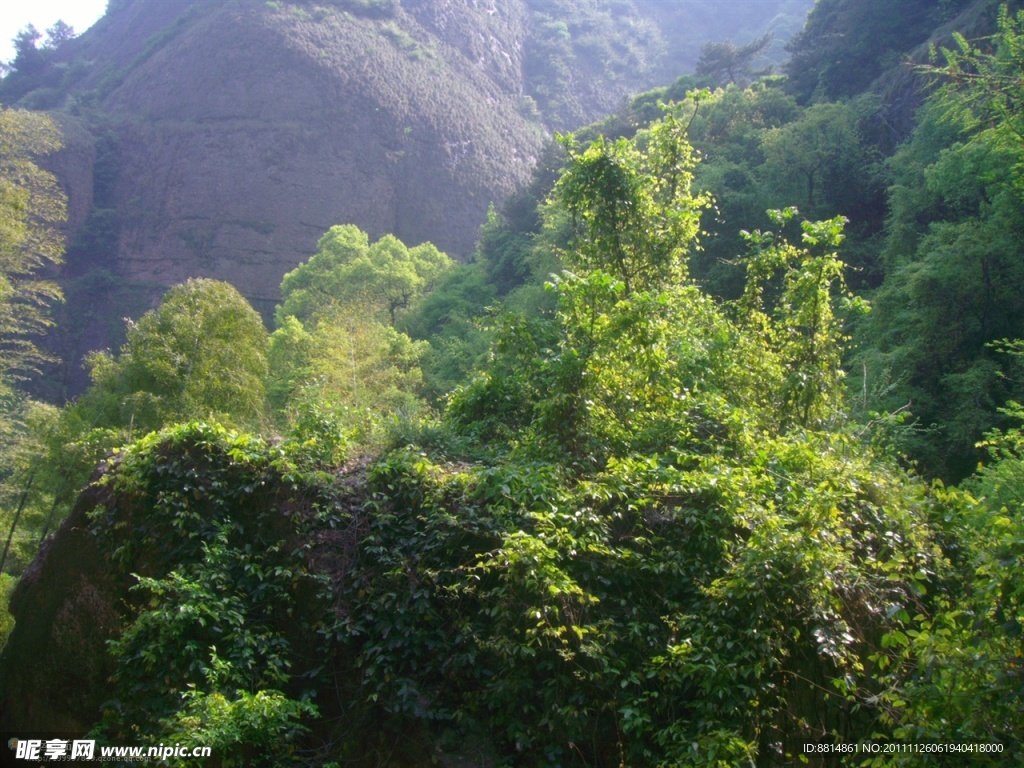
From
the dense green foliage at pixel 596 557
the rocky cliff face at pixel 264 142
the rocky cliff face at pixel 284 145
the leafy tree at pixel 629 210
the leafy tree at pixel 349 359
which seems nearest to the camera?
the dense green foliage at pixel 596 557

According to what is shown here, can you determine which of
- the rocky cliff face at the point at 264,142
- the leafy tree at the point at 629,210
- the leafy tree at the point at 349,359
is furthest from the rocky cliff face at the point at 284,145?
the leafy tree at the point at 629,210

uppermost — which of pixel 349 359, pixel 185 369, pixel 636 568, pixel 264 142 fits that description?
pixel 264 142

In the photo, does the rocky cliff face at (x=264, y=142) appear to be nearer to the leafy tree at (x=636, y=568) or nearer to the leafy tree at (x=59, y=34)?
the leafy tree at (x=59, y=34)

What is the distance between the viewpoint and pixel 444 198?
5644 cm

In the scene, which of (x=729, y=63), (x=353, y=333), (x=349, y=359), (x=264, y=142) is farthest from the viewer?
(x=264, y=142)

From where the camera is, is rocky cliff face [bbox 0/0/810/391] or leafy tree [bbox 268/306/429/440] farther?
rocky cliff face [bbox 0/0/810/391]

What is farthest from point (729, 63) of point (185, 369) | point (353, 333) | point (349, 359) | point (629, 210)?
point (629, 210)

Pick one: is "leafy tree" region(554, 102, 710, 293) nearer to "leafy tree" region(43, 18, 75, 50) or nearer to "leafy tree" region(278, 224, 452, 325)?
"leafy tree" region(278, 224, 452, 325)

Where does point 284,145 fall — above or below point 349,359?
above

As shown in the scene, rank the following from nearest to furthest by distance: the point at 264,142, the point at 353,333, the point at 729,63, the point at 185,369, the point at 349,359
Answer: the point at 185,369, the point at 349,359, the point at 353,333, the point at 729,63, the point at 264,142

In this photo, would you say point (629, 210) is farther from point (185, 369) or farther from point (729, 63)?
point (729, 63)

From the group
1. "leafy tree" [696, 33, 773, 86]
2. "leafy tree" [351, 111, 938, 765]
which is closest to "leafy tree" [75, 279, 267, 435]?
"leafy tree" [351, 111, 938, 765]

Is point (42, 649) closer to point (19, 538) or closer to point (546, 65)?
point (19, 538)

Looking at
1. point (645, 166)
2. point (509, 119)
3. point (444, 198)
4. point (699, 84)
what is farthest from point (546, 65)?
point (645, 166)
